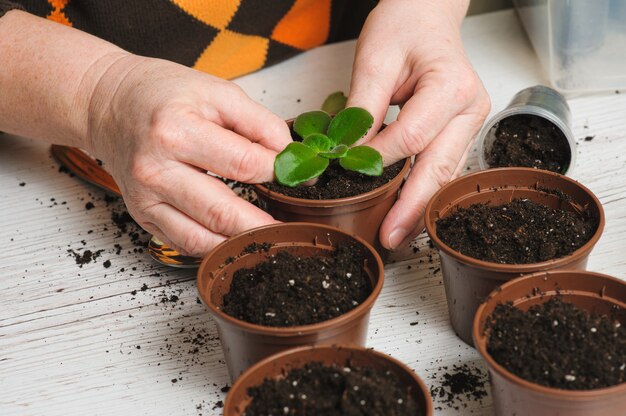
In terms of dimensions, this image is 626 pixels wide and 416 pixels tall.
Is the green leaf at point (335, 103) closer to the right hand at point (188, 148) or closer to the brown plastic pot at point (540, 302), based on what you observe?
the right hand at point (188, 148)

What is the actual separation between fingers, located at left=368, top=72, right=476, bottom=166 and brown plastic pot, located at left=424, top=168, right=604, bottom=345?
10 cm

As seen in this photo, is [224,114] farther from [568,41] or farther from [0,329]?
[568,41]

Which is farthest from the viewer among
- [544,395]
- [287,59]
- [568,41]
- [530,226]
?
[287,59]

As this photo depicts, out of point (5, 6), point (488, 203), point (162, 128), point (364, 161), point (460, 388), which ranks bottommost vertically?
point (460, 388)

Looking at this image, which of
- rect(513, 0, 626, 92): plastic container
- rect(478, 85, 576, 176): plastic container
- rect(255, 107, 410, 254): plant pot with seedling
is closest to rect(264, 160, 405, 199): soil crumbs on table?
rect(255, 107, 410, 254): plant pot with seedling

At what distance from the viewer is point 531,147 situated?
4.63 feet

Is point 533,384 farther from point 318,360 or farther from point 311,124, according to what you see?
point 311,124

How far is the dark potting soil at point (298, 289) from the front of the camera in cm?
99

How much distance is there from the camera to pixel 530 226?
3.72ft

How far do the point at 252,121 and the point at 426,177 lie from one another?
30 cm

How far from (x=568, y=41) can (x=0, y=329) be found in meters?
1.19

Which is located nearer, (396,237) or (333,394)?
(333,394)

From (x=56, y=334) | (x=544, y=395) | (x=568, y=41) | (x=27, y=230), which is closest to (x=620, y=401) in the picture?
(x=544, y=395)

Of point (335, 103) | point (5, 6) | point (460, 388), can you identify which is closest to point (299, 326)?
point (460, 388)
